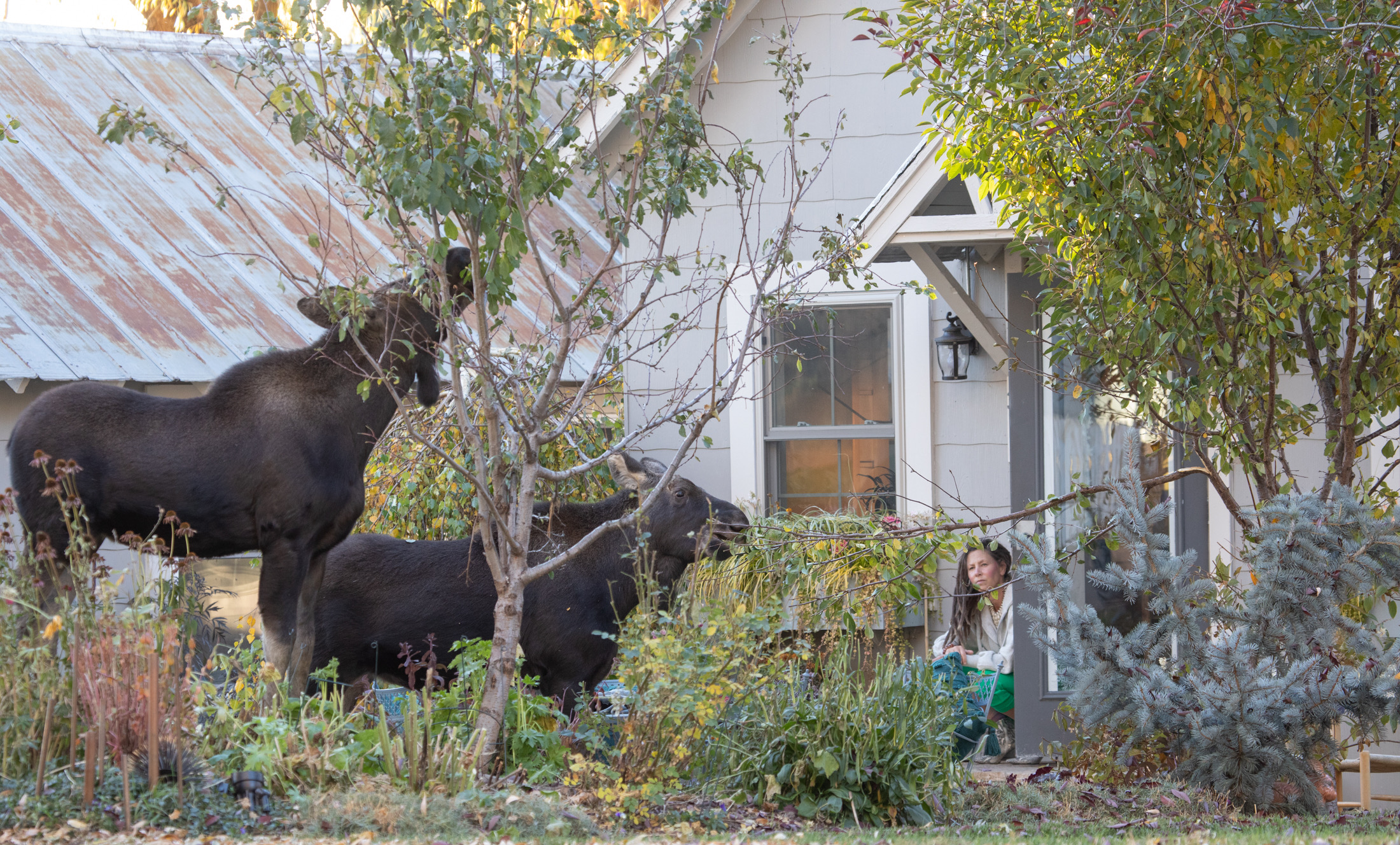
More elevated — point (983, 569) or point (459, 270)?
point (459, 270)

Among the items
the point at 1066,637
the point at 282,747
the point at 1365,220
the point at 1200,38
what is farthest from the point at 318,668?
the point at 1365,220

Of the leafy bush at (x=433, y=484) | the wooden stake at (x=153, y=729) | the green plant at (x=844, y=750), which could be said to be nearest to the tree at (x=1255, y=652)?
the green plant at (x=844, y=750)

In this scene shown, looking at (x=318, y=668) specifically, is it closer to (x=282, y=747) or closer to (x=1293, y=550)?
(x=282, y=747)

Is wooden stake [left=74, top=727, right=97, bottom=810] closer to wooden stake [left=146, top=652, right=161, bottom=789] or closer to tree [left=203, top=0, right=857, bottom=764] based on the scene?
wooden stake [left=146, top=652, right=161, bottom=789]

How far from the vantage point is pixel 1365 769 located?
606cm

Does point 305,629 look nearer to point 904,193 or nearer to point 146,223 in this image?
point 904,193

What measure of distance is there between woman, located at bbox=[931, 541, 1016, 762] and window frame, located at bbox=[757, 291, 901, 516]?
956mm

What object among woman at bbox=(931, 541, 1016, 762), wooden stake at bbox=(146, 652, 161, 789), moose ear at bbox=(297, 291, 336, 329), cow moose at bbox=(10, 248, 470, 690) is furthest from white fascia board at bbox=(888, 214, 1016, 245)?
wooden stake at bbox=(146, 652, 161, 789)

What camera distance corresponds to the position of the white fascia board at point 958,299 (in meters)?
7.73

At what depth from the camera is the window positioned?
945 centimetres

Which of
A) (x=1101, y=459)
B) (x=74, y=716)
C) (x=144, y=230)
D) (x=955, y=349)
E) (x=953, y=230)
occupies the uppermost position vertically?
(x=144, y=230)

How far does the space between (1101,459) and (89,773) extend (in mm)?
5856

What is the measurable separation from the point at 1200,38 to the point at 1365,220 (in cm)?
132

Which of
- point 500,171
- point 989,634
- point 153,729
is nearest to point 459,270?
point 500,171
